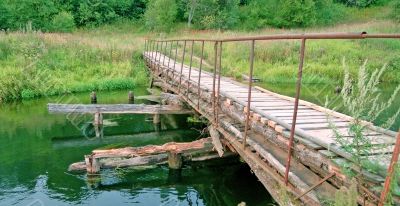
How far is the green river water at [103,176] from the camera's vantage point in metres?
8.52

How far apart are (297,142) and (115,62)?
65.5ft

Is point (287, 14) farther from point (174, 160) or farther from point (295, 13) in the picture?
point (174, 160)

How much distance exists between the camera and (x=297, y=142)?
514cm

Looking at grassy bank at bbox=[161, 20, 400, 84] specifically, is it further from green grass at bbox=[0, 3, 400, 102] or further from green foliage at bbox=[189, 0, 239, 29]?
green foliage at bbox=[189, 0, 239, 29]

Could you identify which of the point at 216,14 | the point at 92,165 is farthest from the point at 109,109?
the point at 216,14

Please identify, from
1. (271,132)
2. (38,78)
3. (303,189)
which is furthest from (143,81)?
(303,189)

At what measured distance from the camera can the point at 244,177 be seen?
9570 millimetres

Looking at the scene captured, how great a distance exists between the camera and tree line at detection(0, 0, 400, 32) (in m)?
39.1

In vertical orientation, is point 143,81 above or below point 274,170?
below

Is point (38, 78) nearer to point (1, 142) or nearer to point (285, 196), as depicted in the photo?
point (1, 142)

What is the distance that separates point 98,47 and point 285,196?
21.6m

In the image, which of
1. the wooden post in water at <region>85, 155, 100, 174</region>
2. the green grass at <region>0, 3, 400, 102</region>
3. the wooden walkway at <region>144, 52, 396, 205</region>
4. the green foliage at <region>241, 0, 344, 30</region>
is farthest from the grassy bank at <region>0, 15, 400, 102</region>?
the green foliage at <region>241, 0, 344, 30</region>

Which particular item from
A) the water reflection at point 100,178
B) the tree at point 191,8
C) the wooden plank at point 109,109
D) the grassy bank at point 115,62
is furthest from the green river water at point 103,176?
the tree at point 191,8

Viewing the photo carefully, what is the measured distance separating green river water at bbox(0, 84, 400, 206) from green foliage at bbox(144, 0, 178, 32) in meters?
28.5
